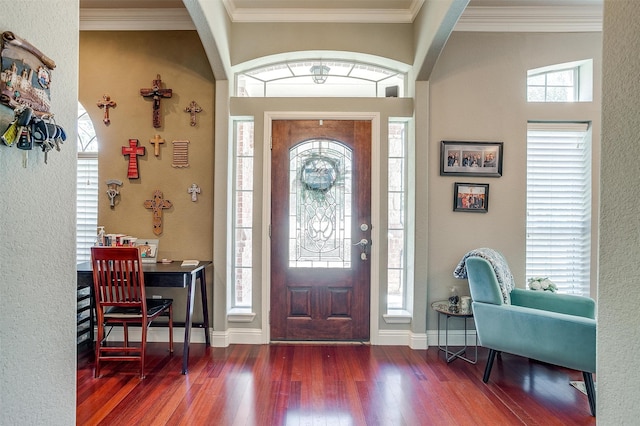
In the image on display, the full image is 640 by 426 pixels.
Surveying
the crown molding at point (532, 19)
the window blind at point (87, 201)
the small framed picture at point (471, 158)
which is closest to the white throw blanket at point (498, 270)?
the small framed picture at point (471, 158)

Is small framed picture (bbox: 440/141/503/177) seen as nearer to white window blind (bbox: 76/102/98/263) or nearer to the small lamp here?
the small lamp

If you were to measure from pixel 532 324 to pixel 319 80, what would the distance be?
2765 millimetres

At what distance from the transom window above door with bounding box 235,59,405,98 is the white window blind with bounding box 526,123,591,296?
1513 mm

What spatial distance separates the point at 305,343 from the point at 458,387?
4.49ft

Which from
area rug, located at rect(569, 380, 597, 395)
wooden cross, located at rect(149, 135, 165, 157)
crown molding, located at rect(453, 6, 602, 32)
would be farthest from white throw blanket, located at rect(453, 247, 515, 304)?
wooden cross, located at rect(149, 135, 165, 157)

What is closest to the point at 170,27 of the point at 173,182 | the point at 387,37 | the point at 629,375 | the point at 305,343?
the point at 173,182

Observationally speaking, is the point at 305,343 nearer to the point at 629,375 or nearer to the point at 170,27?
the point at 629,375

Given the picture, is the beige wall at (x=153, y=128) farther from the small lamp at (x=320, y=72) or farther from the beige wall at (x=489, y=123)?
the beige wall at (x=489, y=123)

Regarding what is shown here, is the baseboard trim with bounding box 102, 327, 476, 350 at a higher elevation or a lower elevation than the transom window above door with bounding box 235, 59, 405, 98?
lower

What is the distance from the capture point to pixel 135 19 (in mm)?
3168

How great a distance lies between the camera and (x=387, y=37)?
3.19 metres

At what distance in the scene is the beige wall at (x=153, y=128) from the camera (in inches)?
126

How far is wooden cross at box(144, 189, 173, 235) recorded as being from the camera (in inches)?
126

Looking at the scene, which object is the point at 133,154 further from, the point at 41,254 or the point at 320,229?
the point at 41,254
